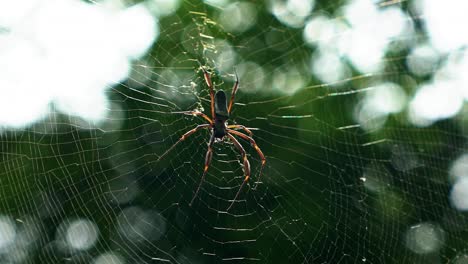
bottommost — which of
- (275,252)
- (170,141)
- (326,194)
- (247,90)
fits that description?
(275,252)

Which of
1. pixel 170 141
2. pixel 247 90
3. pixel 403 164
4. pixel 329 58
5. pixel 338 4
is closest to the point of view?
pixel 170 141

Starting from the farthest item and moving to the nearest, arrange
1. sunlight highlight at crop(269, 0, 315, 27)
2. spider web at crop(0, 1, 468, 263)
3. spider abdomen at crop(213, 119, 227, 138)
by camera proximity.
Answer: sunlight highlight at crop(269, 0, 315, 27)
spider web at crop(0, 1, 468, 263)
spider abdomen at crop(213, 119, 227, 138)

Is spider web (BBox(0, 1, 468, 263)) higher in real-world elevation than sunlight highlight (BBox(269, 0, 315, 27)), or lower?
lower

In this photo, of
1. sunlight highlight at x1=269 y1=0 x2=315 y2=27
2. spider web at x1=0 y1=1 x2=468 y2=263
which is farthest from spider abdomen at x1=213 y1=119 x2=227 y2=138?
sunlight highlight at x1=269 y1=0 x2=315 y2=27

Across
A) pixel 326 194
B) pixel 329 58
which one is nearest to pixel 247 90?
pixel 326 194

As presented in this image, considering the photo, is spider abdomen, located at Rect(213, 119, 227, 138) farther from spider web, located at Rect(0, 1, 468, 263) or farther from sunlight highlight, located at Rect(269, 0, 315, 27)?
sunlight highlight, located at Rect(269, 0, 315, 27)

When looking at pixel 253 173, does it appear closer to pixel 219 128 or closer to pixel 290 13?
pixel 219 128

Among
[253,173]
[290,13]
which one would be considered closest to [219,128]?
[253,173]

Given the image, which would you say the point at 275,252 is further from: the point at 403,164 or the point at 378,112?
the point at 378,112
